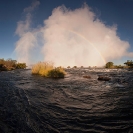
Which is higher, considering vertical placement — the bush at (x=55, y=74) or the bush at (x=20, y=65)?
the bush at (x=20, y=65)

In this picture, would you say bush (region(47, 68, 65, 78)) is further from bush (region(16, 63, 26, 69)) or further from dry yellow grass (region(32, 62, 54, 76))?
bush (region(16, 63, 26, 69))

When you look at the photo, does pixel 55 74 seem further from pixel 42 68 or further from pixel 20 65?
pixel 20 65

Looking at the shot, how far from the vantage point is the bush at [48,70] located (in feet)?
95.5

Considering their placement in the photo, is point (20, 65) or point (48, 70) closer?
point (48, 70)

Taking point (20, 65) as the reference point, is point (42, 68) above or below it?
below

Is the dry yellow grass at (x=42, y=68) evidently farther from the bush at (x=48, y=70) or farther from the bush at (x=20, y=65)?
the bush at (x=20, y=65)

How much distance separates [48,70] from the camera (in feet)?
100

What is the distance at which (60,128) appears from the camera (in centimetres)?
614

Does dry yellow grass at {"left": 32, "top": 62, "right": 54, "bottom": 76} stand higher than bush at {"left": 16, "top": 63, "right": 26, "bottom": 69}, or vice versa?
bush at {"left": 16, "top": 63, "right": 26, "bottom": 69}

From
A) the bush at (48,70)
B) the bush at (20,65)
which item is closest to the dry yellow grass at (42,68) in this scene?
the bush at (48,70)

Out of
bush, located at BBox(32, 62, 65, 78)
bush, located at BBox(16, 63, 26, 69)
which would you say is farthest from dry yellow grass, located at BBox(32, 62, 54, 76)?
bush, located at BBox(16, 63, 26, 69)

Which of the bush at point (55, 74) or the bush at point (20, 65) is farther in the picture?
the bush at point (20, 65)

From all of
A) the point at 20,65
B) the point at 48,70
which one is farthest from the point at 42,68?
the point at 20,65

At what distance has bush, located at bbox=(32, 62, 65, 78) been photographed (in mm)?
29094
